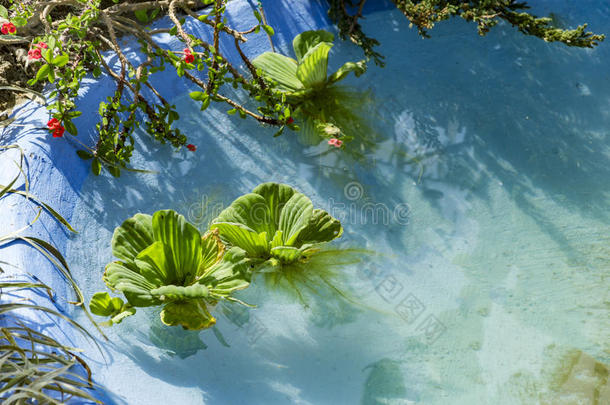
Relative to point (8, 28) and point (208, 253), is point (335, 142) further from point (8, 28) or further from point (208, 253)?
point (8, 28)

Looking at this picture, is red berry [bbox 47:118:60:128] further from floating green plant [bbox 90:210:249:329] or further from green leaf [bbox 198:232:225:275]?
green leaf [bbox 198:232:225:275]

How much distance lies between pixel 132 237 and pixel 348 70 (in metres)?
1.07

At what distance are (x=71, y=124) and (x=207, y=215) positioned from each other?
60 cm

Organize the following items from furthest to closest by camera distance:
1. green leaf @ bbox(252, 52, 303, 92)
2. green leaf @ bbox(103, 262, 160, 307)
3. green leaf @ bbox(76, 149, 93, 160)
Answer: green leaf @ bbox(252, 52, 303, 92) → green leaf @ bbox(76, 149, 93, 160) → green leaf @ bbox(103, 262, 160, 307)

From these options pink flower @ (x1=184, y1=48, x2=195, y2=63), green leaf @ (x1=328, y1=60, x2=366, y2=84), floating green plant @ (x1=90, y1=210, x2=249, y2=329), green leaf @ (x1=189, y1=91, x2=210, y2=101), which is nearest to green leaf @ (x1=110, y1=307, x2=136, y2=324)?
floating green plant @ (x1=90, y1=210, x2=249, y2=329)

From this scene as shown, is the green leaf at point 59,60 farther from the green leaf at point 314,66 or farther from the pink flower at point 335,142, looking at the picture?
the pink flower at point 335,142

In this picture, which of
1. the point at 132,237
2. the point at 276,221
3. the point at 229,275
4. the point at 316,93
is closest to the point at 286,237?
the point at 276,221

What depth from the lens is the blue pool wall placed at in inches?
75.0

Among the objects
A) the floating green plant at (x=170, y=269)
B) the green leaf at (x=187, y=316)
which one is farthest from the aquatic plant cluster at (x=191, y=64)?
the green leaf at (x=187, y=316)

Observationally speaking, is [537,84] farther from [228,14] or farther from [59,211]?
[59,211]

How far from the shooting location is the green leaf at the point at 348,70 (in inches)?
91.4

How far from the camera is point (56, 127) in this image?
2.04 metres

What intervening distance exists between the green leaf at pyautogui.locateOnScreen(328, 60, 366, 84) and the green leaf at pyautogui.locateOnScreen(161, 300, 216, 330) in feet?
3.60

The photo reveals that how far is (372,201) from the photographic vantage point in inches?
91.2
